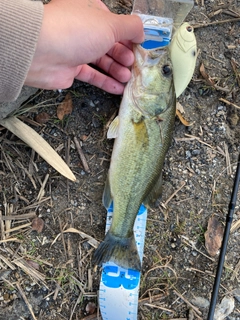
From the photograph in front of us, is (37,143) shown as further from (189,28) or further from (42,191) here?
(189,28)

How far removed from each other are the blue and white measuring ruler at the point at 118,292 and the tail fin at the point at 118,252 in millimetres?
146

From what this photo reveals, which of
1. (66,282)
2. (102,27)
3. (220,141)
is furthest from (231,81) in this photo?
(66,282)

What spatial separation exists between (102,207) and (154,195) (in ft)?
1.55

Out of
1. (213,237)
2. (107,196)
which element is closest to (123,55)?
(107,196)

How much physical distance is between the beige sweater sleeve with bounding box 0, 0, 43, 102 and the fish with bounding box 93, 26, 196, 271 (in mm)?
855

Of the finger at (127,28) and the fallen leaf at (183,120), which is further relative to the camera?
the fallen leaf at (183,120)

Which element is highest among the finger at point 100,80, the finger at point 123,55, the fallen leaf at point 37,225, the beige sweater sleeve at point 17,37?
the beige sweater sleeve at point 17,37

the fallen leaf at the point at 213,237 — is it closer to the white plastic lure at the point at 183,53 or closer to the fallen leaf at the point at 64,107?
the white plastic lure at the point at 183,53

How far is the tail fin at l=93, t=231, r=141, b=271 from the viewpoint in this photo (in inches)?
119

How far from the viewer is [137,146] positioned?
2910 mm

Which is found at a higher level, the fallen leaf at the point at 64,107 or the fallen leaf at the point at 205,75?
the fallen leaf at the point at 205,75

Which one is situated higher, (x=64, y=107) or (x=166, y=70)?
(x=166, y=70)

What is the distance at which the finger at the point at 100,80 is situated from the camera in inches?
121

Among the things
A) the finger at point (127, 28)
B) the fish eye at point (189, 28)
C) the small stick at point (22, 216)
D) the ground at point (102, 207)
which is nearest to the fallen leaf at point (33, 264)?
the ground at point (102, 207)
